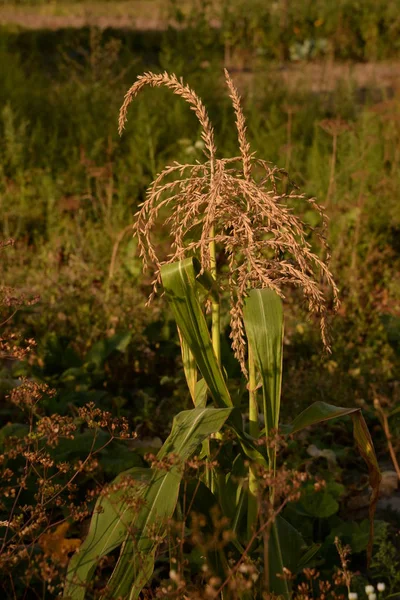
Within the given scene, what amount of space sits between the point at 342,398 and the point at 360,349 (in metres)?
0.58

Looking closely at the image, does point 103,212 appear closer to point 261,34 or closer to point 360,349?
point 360,349

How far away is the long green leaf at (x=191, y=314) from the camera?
2.16 meters

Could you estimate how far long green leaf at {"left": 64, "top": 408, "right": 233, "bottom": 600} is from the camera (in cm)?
198

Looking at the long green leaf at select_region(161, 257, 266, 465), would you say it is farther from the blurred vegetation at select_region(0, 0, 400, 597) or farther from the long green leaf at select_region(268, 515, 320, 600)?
the blurred vegetation at select_region(0, 0, 400, 597)

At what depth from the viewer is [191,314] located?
2.18 metres

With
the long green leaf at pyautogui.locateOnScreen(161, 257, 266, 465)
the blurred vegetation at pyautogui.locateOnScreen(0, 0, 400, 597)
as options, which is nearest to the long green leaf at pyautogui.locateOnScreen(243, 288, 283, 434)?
the long green leaf at pyautogui.locateOnScreen(161, 257, 266, 465)

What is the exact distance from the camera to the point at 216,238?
2.08 meters

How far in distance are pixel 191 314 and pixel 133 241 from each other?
2968mm

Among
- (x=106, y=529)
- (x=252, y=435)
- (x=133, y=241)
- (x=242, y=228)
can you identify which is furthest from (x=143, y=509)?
(x=133, y=241)

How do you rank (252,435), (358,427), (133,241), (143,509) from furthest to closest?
(133,241) < (252,435) < (358,427) < (143,509)

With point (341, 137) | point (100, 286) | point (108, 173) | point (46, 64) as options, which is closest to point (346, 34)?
point (46, 64)

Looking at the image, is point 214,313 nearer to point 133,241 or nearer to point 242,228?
point 242,228

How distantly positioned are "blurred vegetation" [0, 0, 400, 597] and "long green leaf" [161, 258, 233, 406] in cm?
32

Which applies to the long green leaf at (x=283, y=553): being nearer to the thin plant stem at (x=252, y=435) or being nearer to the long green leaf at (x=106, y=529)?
the thin plant stem at (x=252, y=435)
